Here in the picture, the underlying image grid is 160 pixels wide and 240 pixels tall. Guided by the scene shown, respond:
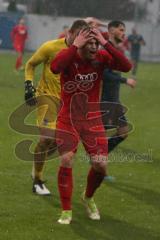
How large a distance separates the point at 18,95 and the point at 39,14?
33.3 m

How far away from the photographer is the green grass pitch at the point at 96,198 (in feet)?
23.5

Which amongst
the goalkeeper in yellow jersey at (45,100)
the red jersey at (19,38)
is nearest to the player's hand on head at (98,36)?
the goalkeeper in yellow jersey at (45,100)

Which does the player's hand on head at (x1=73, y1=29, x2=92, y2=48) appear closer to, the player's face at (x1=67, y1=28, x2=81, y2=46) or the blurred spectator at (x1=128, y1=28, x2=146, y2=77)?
the player's face at (x1=67, y1=28, x2=81, y2=46)

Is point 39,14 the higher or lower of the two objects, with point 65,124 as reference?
lower

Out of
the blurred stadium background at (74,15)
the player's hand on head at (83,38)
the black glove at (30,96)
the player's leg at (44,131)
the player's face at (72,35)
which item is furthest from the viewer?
the blurred stadium background at (74,15)

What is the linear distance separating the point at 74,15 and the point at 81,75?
49450 mm

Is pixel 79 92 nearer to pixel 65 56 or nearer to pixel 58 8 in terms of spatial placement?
pixel 65 56

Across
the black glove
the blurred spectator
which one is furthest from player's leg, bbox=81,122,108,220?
the blurred spectator

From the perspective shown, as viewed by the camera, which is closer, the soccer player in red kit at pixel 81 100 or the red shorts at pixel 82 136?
the soccer player in red kit at pixel 81 100

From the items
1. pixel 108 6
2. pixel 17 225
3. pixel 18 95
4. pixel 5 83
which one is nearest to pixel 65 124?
pixel 17 225

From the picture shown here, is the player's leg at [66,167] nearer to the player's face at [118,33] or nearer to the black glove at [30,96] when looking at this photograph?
the black glove at [30,96]

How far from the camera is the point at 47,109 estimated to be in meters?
8.79

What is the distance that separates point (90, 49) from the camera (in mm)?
7227

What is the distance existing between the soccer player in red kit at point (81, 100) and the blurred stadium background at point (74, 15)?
34.7 m
